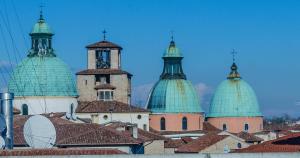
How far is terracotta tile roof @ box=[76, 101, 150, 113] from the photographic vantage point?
233 ft

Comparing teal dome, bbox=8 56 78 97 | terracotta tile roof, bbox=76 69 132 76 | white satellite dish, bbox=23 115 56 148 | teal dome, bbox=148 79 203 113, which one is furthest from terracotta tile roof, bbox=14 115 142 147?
teal dome, bbox=148 79 203 113

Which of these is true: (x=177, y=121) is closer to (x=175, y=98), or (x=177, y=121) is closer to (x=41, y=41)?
(x=175, y=98)

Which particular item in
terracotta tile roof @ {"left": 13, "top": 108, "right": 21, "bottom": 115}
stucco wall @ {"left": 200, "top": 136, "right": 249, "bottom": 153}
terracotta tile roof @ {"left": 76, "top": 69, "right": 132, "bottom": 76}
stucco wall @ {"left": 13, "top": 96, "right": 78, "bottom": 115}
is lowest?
stucco wall @ {"left": 200, "top": 136, "right": 249, "bottom": 153}

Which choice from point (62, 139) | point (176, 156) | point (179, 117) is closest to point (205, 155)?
point (176, 156)

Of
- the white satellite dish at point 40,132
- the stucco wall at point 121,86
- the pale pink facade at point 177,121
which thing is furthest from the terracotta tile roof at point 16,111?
the white satellite dish at point 40,132

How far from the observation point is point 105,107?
71.4 m

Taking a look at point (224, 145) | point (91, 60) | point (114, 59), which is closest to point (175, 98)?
point (114, 59)

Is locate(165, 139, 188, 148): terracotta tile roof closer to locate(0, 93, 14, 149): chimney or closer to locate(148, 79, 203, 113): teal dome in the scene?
locate(148, 79, 203, 113): teal dome

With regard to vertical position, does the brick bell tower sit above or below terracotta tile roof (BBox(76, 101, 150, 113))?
above

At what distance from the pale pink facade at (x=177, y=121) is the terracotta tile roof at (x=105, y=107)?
9387 millimetres

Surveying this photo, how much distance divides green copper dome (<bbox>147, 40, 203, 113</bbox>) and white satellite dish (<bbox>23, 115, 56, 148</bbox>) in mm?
44644

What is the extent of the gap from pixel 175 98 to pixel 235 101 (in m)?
5.99

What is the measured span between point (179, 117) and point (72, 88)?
13.0m

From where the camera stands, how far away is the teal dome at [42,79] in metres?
70.2
